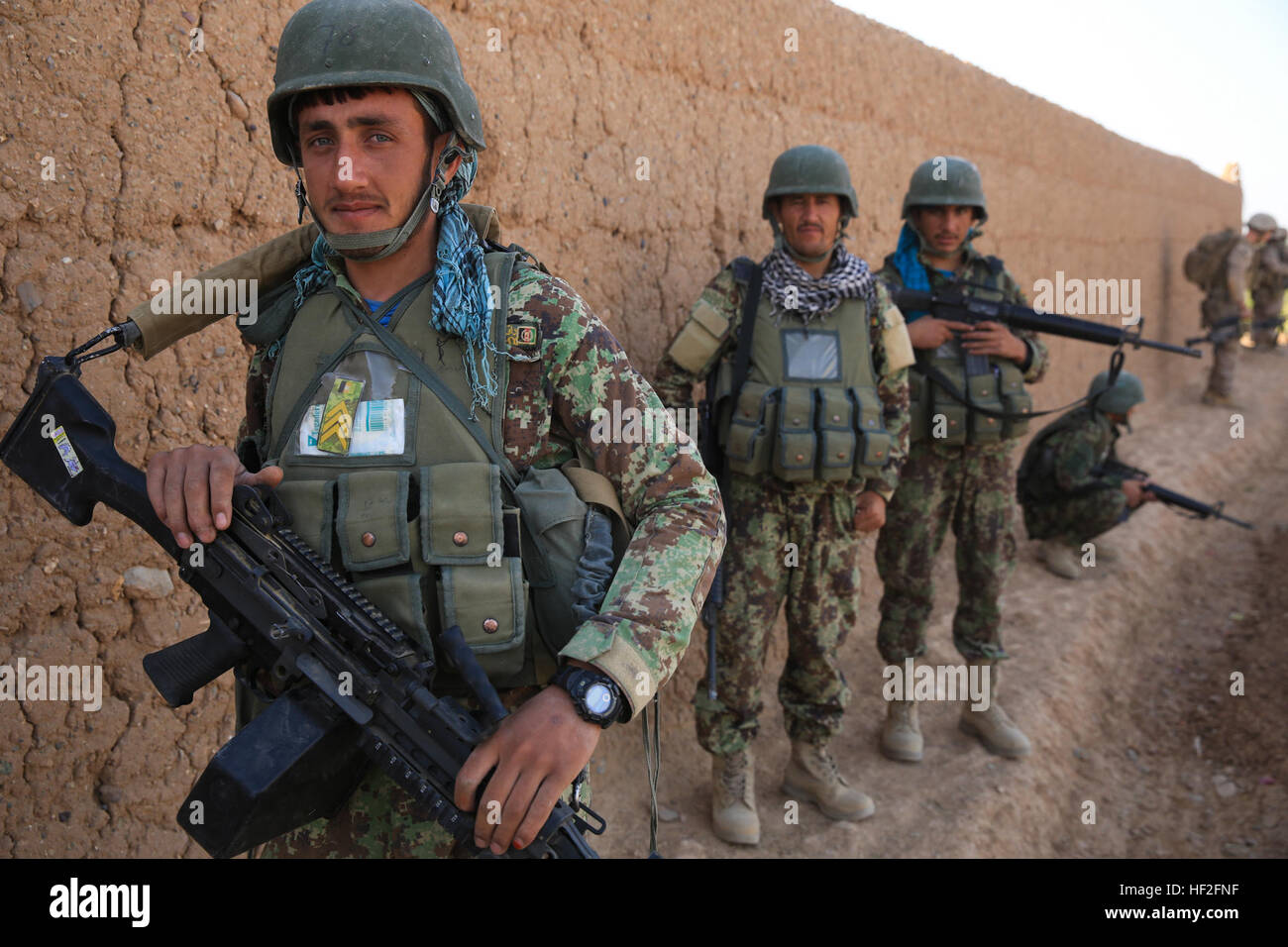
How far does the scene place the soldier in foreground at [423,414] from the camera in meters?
1.42

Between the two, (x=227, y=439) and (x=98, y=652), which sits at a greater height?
(x=227, y=439)

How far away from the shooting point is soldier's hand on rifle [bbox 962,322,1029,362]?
4031 millimetres

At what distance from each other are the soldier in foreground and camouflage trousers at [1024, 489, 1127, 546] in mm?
5035

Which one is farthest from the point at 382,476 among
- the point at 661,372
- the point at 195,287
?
the point at 661,372

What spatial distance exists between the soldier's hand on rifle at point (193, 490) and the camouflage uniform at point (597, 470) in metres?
0.35

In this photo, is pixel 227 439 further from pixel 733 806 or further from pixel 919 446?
pixel 919 446

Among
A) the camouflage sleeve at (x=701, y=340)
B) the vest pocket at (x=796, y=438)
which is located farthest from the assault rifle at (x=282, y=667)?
the camouflage sleeve at (x=701, y=340)

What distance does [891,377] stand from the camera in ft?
11.2

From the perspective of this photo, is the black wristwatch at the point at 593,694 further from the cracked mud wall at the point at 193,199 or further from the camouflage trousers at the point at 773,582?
the camouflage trousers at the point at 773,582

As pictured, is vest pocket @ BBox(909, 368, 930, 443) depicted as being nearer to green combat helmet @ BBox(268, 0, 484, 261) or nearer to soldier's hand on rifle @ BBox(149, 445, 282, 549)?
green combat helmet @ BBox(268, 0, 484, 261)

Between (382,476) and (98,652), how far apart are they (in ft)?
4.06

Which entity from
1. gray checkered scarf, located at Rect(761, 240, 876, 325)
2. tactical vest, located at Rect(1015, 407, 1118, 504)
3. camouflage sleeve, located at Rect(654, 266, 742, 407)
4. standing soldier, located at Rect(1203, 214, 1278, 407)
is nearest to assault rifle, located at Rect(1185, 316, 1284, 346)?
standing soldier, located at Rect(1203, 214, 1278, 407)
